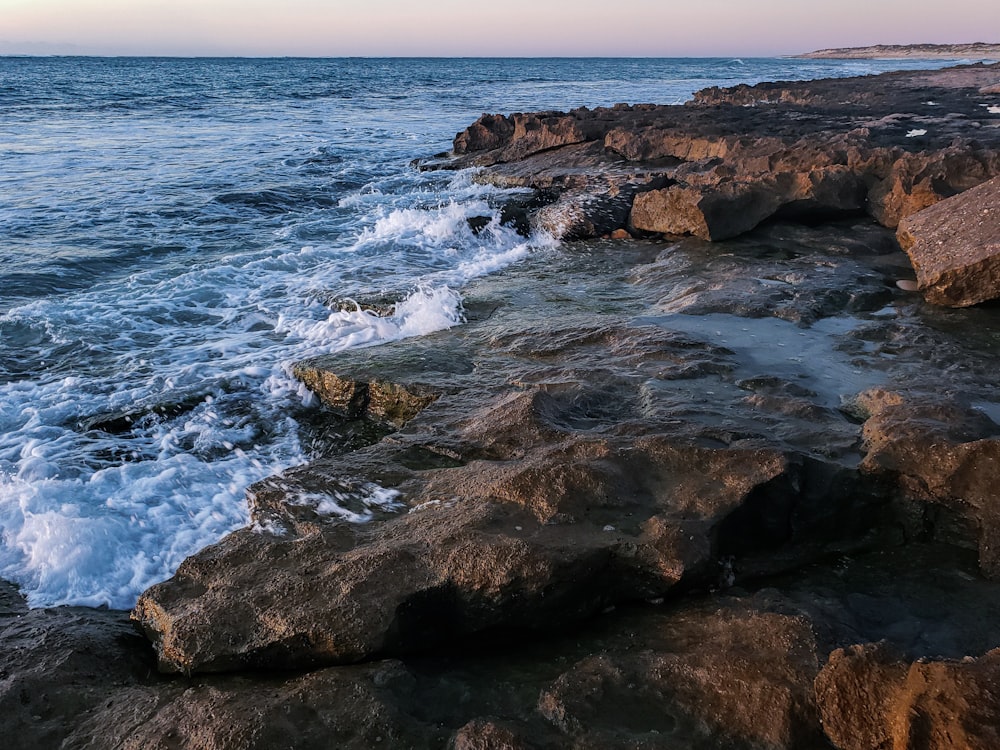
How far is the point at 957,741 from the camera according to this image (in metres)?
2.07

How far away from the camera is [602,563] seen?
3.18 meters

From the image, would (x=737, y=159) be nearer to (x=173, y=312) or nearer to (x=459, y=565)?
(x=173, y=312)

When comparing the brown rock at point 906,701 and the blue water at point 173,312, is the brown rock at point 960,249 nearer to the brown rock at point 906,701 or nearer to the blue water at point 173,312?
the blue water at point 173,312

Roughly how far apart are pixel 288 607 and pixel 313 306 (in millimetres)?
5532

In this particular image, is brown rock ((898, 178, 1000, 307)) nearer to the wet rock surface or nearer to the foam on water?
the wet rock surface

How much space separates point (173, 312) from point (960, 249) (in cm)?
803

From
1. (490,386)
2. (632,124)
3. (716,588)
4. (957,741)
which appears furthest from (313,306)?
(632,124)

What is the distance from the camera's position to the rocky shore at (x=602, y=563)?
2527mm

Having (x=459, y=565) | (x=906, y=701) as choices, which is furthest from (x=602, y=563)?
(x=906, y=701)

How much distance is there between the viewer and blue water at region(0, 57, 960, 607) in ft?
14.3

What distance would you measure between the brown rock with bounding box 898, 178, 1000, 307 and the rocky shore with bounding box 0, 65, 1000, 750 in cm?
4

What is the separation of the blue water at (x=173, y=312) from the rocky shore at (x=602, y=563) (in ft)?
1.61

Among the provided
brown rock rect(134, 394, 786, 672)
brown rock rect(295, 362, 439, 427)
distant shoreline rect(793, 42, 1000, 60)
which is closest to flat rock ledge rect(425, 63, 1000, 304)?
brown rock rect(134, 394, 786, 672)

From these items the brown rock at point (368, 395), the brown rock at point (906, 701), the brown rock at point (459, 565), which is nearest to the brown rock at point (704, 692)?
the brown rock at point (906, 701)
